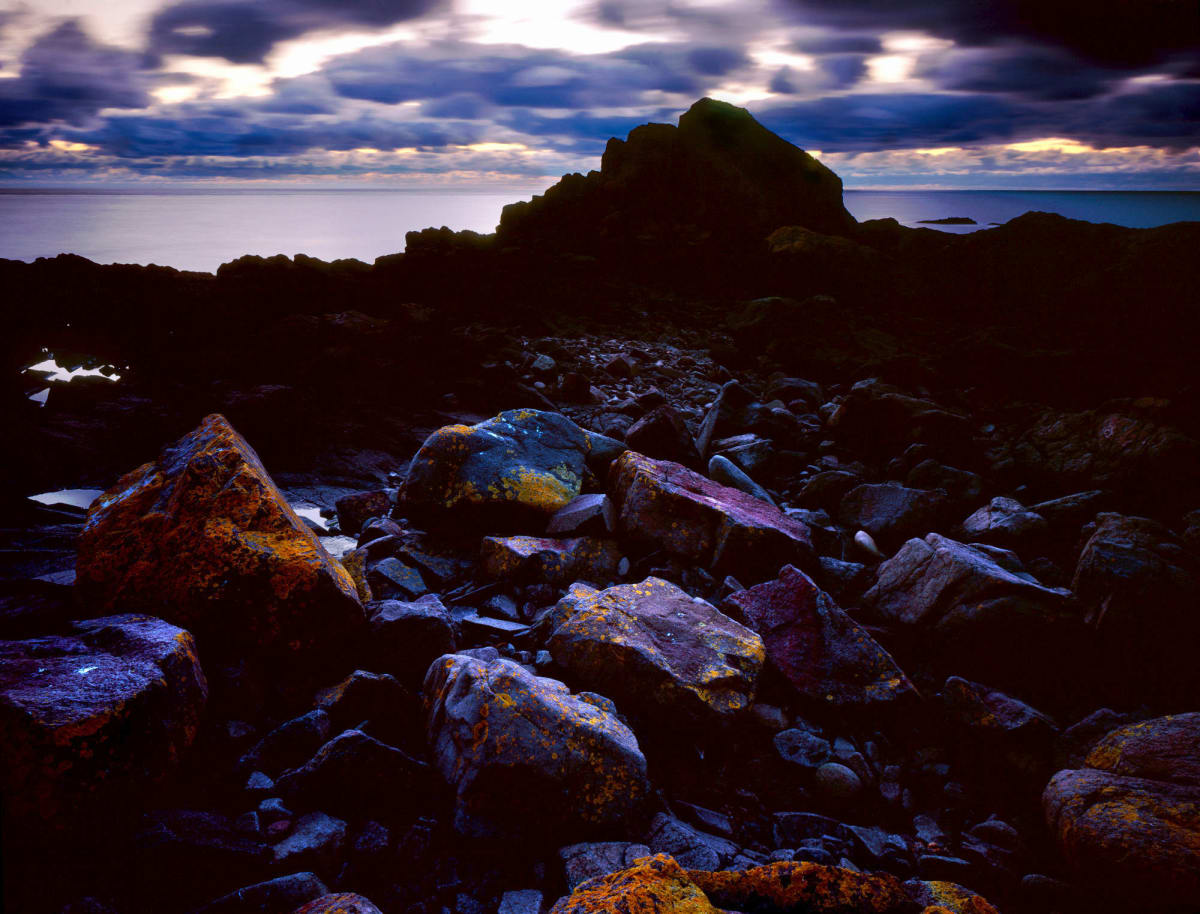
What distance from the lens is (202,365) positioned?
10055 mm

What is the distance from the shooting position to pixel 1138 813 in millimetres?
2719

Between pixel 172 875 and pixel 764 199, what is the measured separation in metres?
28.8

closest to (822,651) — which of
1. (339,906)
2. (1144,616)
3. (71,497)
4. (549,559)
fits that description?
(549,559)

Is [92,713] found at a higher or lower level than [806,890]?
higher

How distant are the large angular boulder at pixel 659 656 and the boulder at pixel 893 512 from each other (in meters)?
2.78

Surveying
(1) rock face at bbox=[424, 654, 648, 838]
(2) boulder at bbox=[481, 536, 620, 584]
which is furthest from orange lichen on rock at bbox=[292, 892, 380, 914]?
(2) boulder at bbox=[481, 536, 620, 584]

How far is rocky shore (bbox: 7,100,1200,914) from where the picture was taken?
7.75 feet

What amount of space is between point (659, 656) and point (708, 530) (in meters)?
1.98

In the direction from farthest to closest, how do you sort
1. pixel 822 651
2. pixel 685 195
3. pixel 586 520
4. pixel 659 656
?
pixel 685 195 → pixel 586 520 → pixel 822 651 → pixel 659 656

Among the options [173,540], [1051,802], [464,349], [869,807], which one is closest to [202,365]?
[464,349]

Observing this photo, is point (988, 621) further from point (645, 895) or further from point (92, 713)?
point (92, 713)

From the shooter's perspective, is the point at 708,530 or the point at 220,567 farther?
the point at 708,530

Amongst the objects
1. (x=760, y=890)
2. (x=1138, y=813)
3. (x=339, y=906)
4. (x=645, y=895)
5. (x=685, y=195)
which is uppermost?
(x=685, y=195)

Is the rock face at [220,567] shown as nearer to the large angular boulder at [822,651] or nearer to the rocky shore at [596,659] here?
the rocky shore at [596,659]
